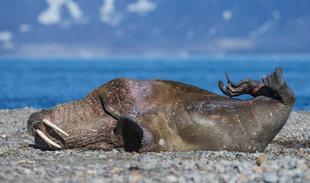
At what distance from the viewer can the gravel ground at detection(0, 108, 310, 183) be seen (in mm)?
4738

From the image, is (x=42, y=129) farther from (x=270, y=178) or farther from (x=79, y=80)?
(x=79, y=80)

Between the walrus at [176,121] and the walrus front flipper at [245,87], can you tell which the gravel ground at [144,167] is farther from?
the walrus front flipper at [245,87]

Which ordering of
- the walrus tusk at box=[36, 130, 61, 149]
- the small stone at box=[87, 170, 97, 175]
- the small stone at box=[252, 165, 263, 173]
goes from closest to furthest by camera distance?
the small stone at box=[87, 170, 97, 175]
the small stone at box=[252, 165, 263, 173]
the walrus tusk at box=[36, 130, 61, 149]

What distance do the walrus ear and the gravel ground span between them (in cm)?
16

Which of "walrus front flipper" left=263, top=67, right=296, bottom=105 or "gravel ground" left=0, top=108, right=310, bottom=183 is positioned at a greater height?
"walrus front flipper" left=263, top=67, right=296, bottom=105

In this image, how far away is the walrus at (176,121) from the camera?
257 inches

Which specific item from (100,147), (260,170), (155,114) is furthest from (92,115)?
(260,170)

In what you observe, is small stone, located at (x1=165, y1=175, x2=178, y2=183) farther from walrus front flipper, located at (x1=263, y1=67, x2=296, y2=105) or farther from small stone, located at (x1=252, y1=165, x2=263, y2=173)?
walrus front flipper, located at (x1=263, y1=67, x2=296, y2=105)

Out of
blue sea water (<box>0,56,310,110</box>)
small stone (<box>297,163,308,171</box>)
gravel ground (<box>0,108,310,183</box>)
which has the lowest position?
small stone (<box>297,163,308,171</box>)

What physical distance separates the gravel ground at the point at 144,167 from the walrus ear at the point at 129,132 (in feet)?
0.53

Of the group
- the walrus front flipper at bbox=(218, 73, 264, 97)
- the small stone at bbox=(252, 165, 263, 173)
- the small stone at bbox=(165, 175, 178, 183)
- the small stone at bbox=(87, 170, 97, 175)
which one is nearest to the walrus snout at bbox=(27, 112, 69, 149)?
the small stone at bbox=(87, 170, 97, 175)

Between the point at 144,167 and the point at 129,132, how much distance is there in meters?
1.22

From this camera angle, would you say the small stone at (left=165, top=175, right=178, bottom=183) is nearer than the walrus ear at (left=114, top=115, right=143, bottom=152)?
Yes

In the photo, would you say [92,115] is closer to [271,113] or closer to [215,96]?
[215,96]
